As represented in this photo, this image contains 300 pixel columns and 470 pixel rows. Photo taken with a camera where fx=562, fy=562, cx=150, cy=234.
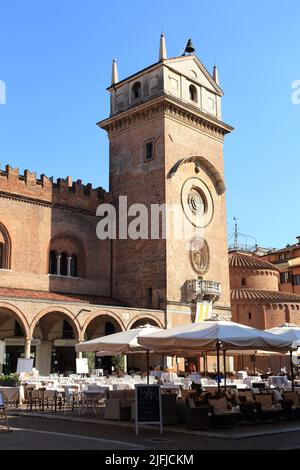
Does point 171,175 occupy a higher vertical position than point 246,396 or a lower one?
higher

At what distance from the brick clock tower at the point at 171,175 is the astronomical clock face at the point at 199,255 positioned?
0.06 meters

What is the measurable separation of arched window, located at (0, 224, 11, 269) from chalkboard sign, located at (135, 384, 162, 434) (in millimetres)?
17738

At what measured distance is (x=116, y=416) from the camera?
14344mm

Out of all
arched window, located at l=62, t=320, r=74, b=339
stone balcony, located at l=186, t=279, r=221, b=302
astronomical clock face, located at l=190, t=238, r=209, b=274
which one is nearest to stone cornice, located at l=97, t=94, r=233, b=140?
astronomical clock face, located at l=190, t=238, r=209, b=274

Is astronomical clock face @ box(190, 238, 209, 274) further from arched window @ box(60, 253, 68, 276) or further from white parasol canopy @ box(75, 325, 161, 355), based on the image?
white parasol canopy @ box(75, 325, 161, 355)

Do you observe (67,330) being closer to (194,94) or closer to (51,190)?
(51,190)

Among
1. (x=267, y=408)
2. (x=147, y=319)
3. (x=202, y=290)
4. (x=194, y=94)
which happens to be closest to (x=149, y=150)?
(x=194, y=94)

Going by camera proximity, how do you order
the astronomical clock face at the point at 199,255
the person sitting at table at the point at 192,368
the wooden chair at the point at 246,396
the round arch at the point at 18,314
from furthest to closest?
1. the astronomical clock face at the point at 199,255
2. the person sitting at table at the point at 192,368
3. the round arch at the point at 18,314
4. the wooden chair at the point at 246,396

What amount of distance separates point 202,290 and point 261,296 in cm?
998

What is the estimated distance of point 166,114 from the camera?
32.2 metres

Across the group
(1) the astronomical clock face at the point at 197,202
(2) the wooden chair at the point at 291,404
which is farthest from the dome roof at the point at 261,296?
(2) the wooden chair at the point at 291,404

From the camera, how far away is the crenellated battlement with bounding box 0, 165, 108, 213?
29.4 m

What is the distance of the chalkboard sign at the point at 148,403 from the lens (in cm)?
1199

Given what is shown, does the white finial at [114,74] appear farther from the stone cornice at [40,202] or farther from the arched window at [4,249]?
the arched window at [4,249]
